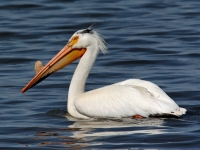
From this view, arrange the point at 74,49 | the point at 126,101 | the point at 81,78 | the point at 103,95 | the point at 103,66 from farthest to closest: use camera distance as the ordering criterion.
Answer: the point at 103,66
the point at 74,49
the point at 81,78
the point at 103,95
the point at 126,101

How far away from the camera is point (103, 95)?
8.38 m

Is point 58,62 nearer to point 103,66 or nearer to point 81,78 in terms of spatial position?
point 81,78

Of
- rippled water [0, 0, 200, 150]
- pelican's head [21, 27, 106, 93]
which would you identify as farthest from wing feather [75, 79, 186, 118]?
pelican's head [21, 27, 106, 93]

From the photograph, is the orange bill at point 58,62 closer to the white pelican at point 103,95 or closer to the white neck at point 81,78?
the white pelican at point 103,95

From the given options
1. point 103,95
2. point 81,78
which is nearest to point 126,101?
point 103,95

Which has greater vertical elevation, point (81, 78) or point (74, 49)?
point (74, 49)

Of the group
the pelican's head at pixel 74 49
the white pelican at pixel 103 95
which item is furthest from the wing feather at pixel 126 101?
the pelican's head at pixel 74 49

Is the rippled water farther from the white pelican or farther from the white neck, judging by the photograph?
the white neck

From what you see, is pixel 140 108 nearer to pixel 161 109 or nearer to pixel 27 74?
pixel 161 109

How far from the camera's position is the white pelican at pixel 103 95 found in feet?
26.7

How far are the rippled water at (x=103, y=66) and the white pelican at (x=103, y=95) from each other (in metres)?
0.13

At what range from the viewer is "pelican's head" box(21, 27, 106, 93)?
8812mm

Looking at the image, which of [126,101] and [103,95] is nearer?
[126,101]

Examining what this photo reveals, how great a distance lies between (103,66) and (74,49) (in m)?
3.00
